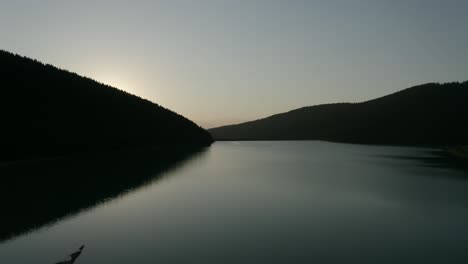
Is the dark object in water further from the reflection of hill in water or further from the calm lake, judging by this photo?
the reflection of hill in water

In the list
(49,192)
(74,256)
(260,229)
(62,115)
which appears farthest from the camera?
(62,115)

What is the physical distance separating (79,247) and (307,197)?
79.6 feet

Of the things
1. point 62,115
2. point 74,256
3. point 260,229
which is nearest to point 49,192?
point 74,256

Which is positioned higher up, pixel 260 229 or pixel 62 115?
pixel 62 115

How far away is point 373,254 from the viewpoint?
18172 millimetres

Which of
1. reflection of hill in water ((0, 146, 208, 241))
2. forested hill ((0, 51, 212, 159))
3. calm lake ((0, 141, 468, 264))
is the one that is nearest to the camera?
calm lake ((0, 141, 468, 264))

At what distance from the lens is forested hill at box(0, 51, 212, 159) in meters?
81.0

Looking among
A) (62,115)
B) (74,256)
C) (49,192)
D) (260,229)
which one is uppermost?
(62,115)

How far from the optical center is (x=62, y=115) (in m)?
103

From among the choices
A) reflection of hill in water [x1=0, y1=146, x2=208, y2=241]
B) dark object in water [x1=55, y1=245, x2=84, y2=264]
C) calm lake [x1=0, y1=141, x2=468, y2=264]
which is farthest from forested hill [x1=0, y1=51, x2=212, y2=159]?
dark object in water [x1=55, y1=245, x2=84, y2=264]

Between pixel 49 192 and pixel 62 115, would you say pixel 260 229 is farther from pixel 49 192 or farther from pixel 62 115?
pixel 62 115

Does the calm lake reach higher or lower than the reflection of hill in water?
lower

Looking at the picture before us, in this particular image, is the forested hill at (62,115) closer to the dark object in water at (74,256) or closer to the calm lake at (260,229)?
the calm lake at (260,229)

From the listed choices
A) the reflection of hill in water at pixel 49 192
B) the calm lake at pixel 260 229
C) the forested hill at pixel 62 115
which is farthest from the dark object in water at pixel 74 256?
the forested hill at pixel 62 115
